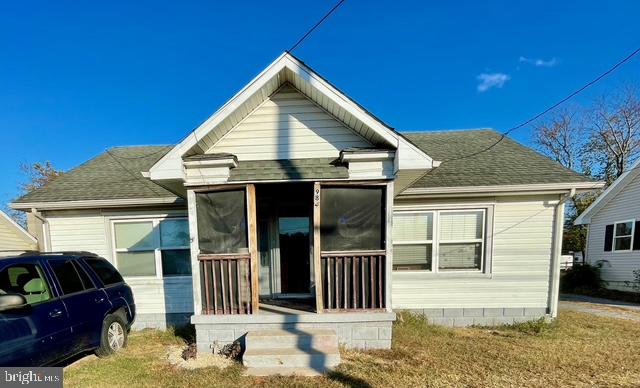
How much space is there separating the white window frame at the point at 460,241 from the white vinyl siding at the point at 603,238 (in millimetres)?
9052

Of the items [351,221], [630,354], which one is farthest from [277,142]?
[630,354]

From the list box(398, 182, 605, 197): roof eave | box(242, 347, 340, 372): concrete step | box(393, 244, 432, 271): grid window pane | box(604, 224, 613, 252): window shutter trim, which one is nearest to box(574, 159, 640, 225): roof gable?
box(604, 224, 613, 252): window shutter trim

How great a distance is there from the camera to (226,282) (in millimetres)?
4645

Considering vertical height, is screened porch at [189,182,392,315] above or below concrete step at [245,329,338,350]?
above

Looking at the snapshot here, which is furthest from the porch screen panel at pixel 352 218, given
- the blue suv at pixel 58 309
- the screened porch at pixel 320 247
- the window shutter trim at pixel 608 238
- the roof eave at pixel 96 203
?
the window shutter trim at pixel 608 238

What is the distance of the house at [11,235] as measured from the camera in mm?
11180

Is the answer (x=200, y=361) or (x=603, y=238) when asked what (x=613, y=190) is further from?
(x=200, y=361)

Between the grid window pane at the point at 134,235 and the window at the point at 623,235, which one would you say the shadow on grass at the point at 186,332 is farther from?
the window at the point at 623,235

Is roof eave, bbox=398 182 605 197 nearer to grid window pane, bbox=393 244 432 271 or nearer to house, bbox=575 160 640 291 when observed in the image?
grid window pane, bbox=393 244 432 271

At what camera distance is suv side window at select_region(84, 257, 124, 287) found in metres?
4.88

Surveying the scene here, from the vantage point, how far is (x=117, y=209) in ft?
20.8

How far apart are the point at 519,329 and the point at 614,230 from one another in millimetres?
9725

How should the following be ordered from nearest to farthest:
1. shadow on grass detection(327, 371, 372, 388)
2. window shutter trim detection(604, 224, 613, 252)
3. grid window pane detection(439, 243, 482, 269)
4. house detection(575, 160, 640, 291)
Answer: shadow on grass detection(327, 371, 372, 388) < grid window pane detection(439, 243, 482, 269) < house detection(575, 160, 640, 291) < window shutter trim detection(604, 224, 613, 252)

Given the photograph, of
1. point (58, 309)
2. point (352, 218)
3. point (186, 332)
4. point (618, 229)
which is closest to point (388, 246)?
point (352, 218)
